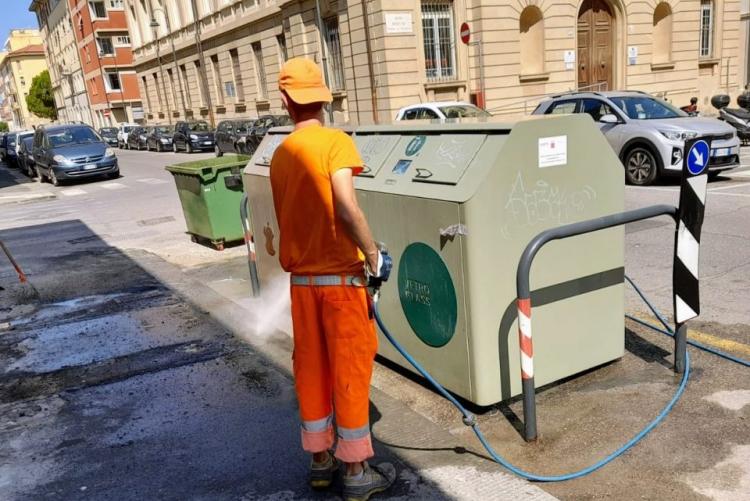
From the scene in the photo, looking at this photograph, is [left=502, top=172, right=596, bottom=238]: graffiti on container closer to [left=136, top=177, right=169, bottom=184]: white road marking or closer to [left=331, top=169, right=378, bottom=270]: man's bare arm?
[left=331, top=169, right=378, bottom=270]: man's bare arm

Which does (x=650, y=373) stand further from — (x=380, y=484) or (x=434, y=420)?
(x=380, y=484)

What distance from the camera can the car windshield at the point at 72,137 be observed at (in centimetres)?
1922

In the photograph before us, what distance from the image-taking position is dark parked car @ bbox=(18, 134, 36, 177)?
22047mm

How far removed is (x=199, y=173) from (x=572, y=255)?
5.61m

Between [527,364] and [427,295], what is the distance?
2.23 ft

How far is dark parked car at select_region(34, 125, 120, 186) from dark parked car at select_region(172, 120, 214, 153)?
27.0ft

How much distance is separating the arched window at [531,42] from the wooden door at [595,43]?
2.02 metres

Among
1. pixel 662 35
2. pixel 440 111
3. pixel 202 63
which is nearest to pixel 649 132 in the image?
pixel 440 111

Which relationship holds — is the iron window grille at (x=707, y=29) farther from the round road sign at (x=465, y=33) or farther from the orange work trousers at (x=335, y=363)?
the orange work trousers at (x=335, y=363)

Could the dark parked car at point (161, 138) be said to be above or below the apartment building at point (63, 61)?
below

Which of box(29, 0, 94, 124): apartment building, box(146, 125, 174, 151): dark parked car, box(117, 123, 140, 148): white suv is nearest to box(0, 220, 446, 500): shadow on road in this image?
box(146, 125, 174, 151): dark parked car

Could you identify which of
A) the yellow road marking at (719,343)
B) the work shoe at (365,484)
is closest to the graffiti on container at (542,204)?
the work shoe at (365,484)

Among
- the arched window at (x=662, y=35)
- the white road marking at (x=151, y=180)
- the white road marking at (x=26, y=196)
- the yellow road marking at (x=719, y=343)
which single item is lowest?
the white road marking at (x=151, y=180)

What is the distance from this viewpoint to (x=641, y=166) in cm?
1059
